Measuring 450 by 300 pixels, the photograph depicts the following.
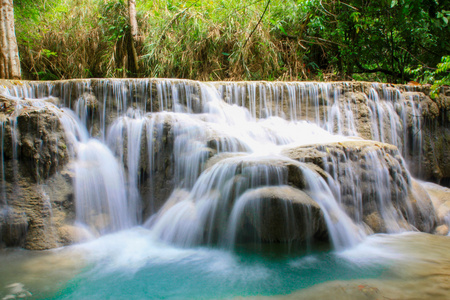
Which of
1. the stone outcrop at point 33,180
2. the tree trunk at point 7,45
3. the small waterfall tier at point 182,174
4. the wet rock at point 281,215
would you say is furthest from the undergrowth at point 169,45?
the wet rock at point 281,215

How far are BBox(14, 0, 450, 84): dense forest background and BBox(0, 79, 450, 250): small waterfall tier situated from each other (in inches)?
113

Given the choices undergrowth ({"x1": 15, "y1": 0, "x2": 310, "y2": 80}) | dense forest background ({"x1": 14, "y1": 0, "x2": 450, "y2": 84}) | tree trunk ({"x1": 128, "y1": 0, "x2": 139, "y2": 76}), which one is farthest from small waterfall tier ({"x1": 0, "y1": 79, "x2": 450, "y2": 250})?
tree trunk ({"x1": 128, "y1": 0, "x2": 139, "y2": 76})

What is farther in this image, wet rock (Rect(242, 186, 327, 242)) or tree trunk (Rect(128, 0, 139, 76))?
tree trunk (Rect(128, 0, 139, 76))

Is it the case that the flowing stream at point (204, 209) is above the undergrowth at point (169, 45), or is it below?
below

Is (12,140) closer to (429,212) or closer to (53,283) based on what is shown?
(53,283)

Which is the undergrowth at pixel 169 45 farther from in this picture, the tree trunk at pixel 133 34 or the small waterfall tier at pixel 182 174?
the small waterfall tier at pixel 182 174

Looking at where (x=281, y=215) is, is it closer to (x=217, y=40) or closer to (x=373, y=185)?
(x=373, y=185)

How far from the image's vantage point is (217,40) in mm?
8617

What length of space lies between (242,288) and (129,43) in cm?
847

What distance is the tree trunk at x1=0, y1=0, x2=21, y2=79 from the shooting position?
6.14 meters

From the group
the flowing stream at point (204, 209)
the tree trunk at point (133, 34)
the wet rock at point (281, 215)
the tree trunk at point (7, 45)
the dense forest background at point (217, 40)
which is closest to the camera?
the flowing stream at point (204, 209)

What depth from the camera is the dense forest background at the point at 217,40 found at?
848cm

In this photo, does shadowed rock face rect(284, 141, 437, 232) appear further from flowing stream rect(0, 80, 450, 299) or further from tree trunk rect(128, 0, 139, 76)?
tree trunk rect(128, 0, 139, 76)

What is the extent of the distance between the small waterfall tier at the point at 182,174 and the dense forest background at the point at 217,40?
2.86 metres
